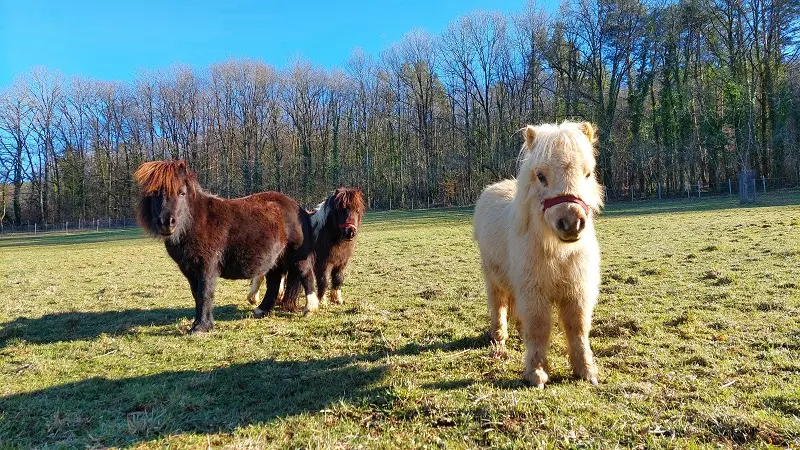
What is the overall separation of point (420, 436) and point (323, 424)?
690 mm

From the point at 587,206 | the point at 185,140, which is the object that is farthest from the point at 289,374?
the point at 185,140

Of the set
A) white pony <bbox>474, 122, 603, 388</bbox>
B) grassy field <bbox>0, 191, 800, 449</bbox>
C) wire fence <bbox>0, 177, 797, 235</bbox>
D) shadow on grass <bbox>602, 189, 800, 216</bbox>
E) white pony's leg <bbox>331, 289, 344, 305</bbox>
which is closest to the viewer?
grassy field <bbox>0, 191, 800, 449</bbox>

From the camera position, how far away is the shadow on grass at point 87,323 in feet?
18.4

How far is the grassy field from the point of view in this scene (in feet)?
8.86

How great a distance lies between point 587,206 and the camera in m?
3.13

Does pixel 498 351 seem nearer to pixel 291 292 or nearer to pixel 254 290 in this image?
pixel 291 292

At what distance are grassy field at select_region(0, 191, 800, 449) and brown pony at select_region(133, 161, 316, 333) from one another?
66 centimetres

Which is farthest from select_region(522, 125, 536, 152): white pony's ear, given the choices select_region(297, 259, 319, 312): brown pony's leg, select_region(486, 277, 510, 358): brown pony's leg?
select_region(297, 259, 319, 312): brown pony's leg

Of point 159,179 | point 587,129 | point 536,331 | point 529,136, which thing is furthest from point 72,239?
point 587,129

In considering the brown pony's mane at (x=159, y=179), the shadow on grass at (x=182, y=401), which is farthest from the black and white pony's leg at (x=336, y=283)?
the shadow on grass at (x=182, y=401)

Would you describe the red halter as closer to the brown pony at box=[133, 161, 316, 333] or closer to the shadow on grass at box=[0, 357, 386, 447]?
the shadow on grass at box=[0, 357, 386, 447]

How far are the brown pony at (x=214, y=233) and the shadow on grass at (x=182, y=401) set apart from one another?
69.4 inches

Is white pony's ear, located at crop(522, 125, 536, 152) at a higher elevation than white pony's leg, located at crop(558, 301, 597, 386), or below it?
higher

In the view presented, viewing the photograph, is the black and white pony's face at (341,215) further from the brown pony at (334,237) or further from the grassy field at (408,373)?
the grassy field at (408,373)
